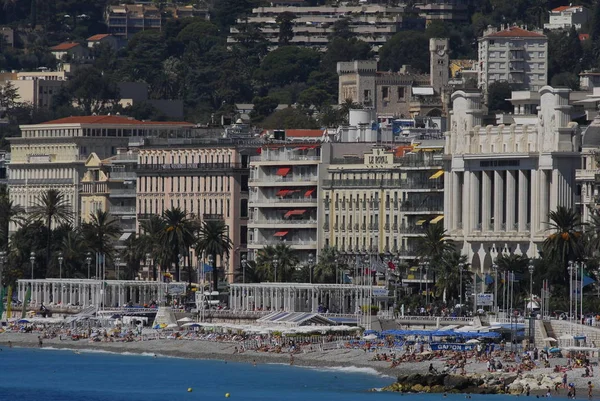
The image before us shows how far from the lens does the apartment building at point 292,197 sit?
19625cm

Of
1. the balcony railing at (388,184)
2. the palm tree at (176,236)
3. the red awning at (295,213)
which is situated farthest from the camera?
the red awning at (295,213)

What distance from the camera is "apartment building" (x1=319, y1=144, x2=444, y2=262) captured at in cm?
18612

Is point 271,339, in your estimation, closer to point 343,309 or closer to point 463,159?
point 343,309

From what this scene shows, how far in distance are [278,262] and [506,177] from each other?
18.1 metres

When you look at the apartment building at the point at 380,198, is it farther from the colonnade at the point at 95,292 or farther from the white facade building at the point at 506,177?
the colonnade at the point at 95,292

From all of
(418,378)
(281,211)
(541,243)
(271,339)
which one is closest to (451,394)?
(418,378)

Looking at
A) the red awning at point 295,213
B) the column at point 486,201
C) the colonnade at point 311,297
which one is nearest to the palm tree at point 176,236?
the red awning at point 295,213

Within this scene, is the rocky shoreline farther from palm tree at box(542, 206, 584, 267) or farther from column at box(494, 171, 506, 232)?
column at box(494, 171, 506, 232)

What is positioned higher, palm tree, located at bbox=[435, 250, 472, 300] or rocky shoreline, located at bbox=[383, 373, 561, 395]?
palm tree, located at bbox=[435, 250, 472, 300]

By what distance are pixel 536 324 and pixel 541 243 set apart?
24.7m

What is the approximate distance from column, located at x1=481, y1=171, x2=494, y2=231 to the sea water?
25288 millimetres

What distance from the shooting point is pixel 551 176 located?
573ft

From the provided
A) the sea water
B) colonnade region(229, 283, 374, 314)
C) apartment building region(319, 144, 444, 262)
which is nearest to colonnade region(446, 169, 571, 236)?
apartment building region(319, 144, 444, 262)

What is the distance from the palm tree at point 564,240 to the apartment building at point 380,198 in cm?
2164
